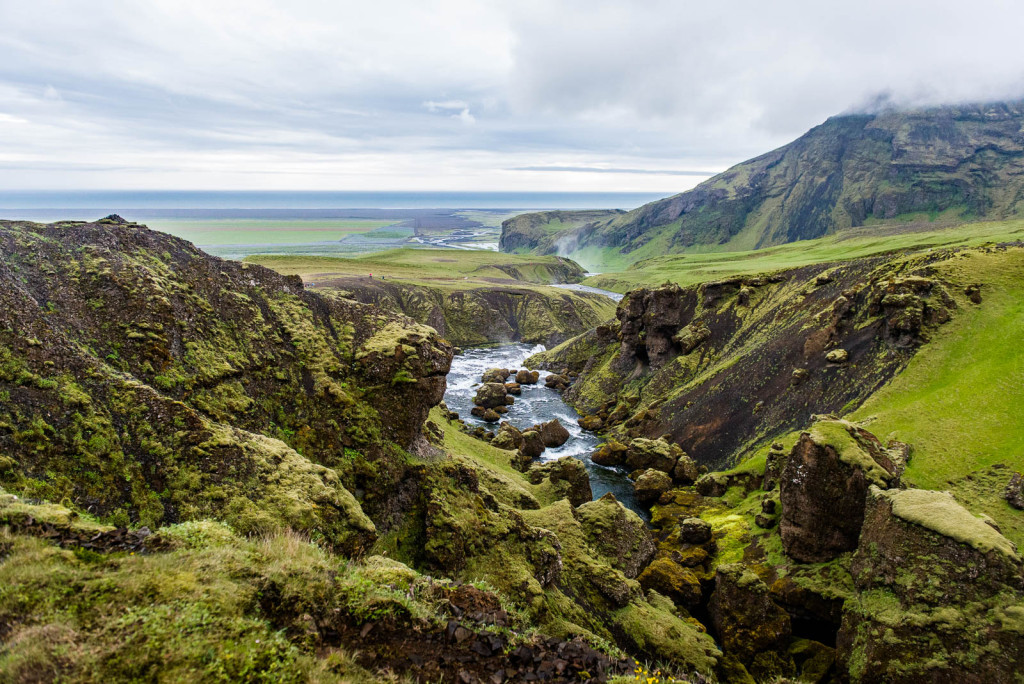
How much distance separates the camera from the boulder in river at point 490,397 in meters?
71.8

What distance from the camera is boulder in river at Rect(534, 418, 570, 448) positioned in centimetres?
5900

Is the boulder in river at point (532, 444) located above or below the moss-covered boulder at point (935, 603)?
below

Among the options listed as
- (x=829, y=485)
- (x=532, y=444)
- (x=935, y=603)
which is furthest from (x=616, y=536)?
(x=532, y=444)

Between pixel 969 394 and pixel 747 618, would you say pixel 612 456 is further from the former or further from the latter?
pixel 969 394

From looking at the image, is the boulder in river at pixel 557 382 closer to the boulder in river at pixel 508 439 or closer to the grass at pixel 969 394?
the boulder in river at pixel 508 439

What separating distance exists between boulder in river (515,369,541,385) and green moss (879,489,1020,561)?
67.2 metres

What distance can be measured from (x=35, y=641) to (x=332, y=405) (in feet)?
58.9

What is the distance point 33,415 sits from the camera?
1385 centimetres

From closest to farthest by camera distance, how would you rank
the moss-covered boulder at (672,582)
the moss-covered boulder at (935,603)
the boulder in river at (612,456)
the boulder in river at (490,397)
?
the moss-covered boulder at (935,603) → the moss-covered boulder at (672,582) → the boulder in river at (612,456) → the boulder in river at (490,397)

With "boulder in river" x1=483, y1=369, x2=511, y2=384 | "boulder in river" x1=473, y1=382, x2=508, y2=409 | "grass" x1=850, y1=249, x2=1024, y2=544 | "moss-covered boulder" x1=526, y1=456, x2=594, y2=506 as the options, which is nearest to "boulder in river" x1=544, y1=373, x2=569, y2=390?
"boulder in river" x1=483, y1=369, x2=511, y2=384

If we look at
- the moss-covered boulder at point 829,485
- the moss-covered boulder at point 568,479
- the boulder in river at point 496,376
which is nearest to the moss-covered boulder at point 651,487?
the moss-covered boulder at point 568,479

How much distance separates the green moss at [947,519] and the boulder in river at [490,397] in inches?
2075

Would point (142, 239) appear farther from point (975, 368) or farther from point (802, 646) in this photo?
point (975, 368)

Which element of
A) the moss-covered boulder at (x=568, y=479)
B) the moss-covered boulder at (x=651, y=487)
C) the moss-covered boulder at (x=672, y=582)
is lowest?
the moss-covered boulder at (x=651, y=487)
